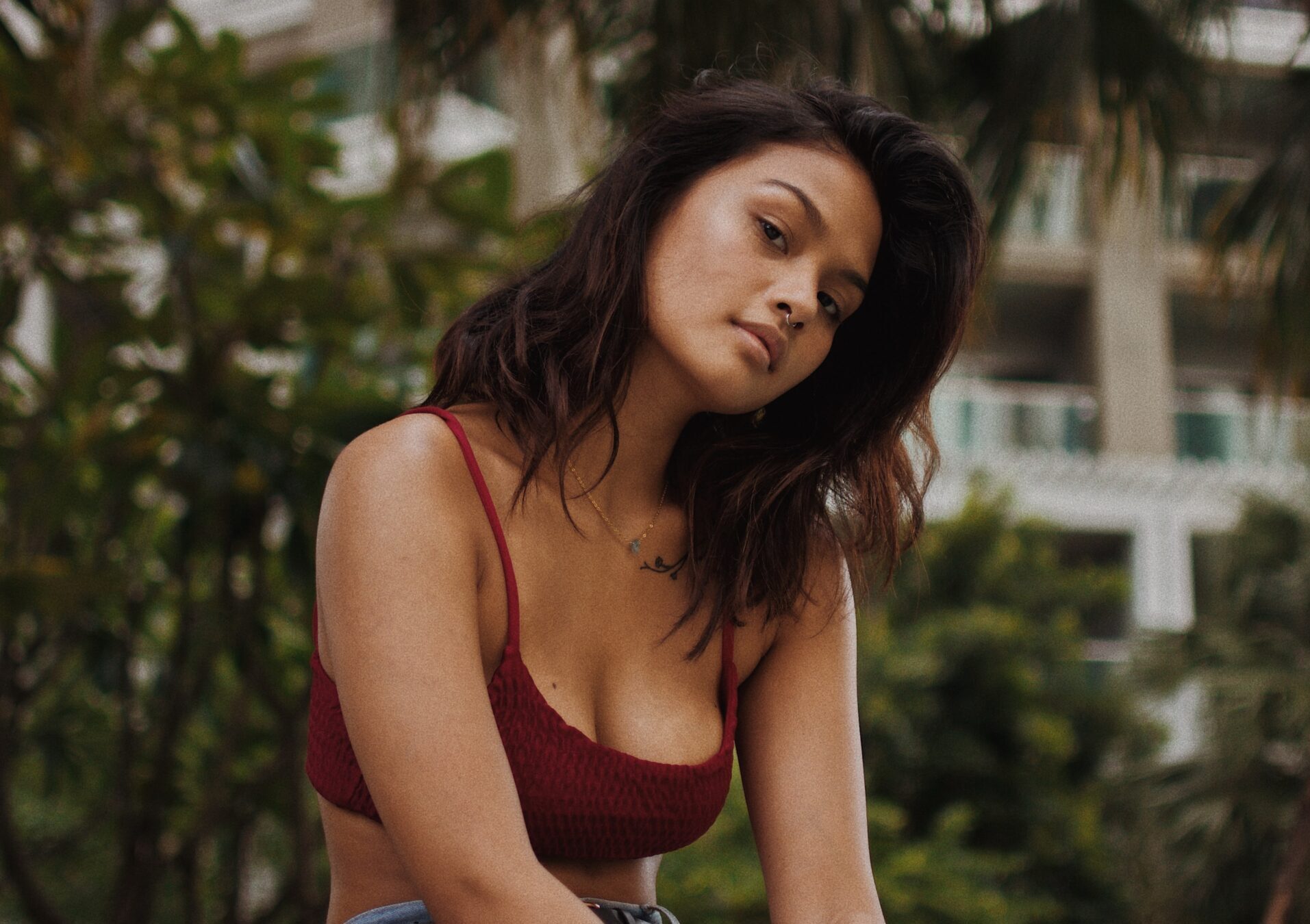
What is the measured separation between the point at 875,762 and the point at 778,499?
7.63 metres

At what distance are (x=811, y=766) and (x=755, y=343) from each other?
48cm

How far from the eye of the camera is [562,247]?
5.52ft

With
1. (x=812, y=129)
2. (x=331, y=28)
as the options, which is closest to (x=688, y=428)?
(x=812, y=129)

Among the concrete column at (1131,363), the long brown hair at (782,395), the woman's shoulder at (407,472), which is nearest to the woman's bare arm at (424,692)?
the woman's shoulder at (407,472)

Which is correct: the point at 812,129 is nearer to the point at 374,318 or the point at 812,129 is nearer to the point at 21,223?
the point at 374,318

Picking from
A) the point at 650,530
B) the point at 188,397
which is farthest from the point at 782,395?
the point at 188,397

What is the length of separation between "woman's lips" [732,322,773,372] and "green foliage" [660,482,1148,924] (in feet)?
21.1

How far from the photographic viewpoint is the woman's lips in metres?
1.48

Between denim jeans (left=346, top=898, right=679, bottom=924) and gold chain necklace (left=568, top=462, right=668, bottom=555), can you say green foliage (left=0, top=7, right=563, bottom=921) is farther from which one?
denim jeans (left=346, top=898, right=679, bottom=924)

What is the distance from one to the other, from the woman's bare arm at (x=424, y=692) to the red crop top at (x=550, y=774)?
52 millimetres

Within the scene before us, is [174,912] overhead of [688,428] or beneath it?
beneath

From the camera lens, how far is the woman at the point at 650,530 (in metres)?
1.32

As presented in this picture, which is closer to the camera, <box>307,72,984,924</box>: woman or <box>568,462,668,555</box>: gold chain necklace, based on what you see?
<box>307,72,984,924</box>: woman

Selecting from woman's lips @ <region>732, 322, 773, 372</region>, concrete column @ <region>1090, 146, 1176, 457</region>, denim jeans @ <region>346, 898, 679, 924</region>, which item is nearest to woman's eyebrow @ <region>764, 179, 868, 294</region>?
woman's lips @ <region>732, 322, 773, 372</region>
